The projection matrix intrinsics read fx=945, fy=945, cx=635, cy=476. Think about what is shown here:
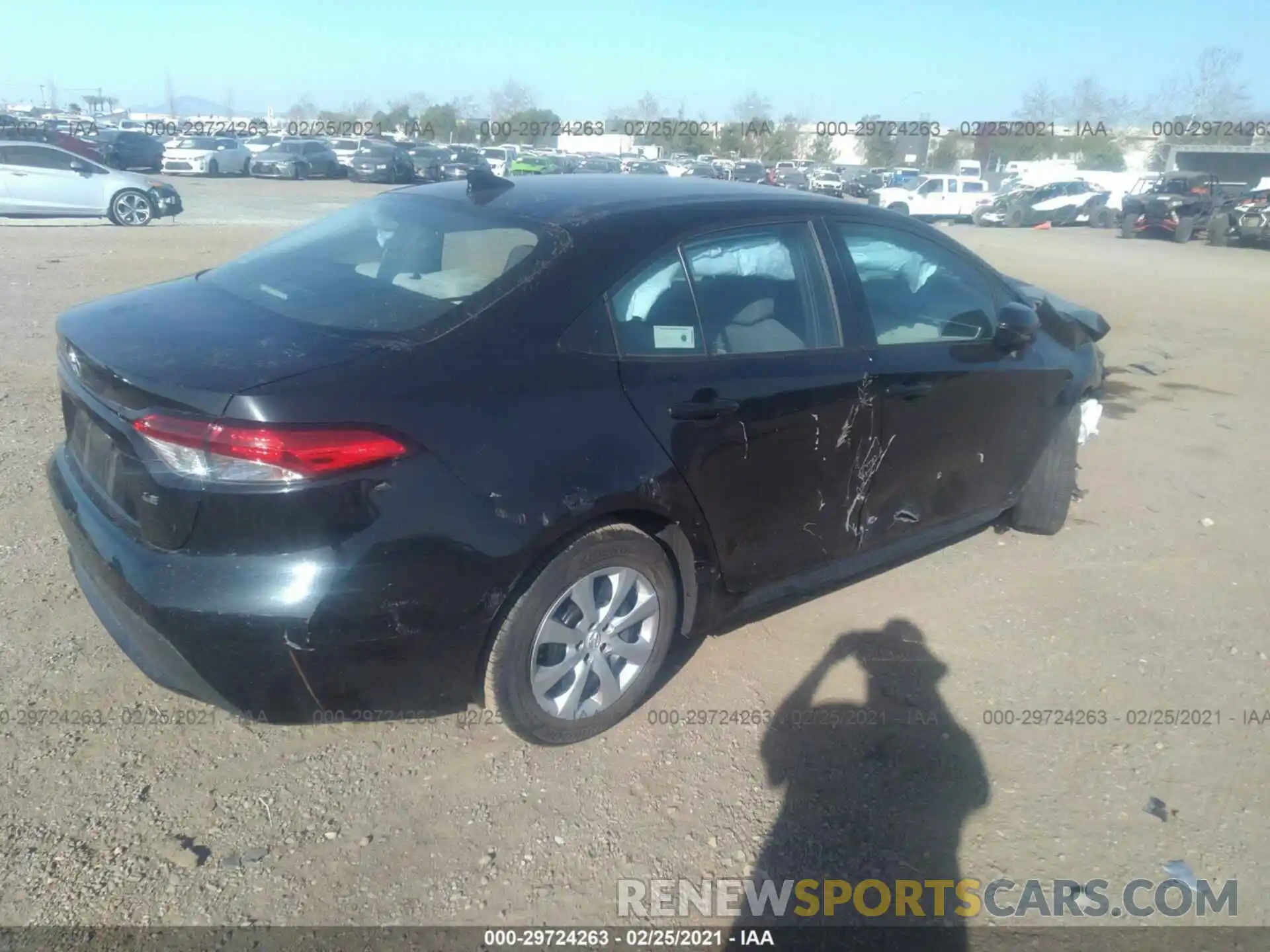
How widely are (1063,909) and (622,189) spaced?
268 centimetres

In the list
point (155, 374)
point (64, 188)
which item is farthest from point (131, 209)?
point (155, 374)

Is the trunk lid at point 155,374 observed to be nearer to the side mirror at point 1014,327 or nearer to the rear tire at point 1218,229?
the side mirror at point 1014,327

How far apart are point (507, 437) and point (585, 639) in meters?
0.73

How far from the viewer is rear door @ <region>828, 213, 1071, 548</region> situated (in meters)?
3.55

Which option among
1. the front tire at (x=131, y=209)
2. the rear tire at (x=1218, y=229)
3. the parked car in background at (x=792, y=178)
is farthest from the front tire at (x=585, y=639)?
the parked car in background at (x=792, y=178)

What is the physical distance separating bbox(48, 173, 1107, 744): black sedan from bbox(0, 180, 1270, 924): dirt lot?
1.08 feet

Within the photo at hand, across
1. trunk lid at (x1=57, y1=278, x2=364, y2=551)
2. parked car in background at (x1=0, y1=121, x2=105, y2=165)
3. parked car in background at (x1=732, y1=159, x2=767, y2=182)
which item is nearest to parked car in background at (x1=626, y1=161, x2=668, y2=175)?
parked car in background at (x1=732, y1=159, x2=767, y2=182)

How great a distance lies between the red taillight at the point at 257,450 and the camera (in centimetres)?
231

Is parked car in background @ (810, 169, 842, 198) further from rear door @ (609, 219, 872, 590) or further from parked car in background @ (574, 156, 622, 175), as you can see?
rear door @ (609, 219, 872, 590)

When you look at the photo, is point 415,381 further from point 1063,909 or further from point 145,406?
point 1063,909

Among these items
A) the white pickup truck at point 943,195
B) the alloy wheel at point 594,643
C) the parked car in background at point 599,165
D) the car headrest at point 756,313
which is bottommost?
the alloy wheel at point 594,643

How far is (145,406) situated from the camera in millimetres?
2438

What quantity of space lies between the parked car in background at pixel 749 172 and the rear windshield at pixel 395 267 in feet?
105

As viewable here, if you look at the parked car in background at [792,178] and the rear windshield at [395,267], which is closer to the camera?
the rear windshield at [395,267]
